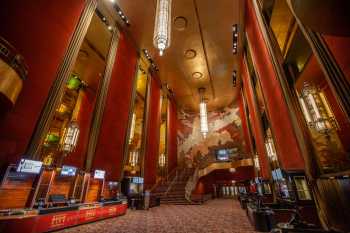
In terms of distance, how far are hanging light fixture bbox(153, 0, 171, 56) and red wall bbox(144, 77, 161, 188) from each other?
7817 millimetres

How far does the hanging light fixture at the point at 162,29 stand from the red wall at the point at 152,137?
7.82 m

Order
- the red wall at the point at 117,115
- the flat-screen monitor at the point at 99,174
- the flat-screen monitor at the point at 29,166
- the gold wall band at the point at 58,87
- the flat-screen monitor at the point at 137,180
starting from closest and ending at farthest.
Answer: the flat-screen monitor at the point at 29,166
the gold wall band at the point at 58,87
the flat-screen monitor at the point at 99,174
the red wall at the point at 117,115
the flat-screen monitor at the point at 137,180

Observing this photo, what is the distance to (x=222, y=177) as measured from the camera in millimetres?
16219

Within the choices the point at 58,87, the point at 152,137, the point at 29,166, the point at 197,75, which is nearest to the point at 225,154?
the point at 152,137

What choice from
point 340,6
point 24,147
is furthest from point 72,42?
point 340,6

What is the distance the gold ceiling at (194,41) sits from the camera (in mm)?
8789

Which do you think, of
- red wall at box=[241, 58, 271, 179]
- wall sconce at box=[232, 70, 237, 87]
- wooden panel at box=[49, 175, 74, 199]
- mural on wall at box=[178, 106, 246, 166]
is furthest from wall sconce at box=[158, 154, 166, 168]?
wall sconce at box=[232, 70, 237, 87]

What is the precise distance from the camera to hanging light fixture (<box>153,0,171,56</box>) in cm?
457

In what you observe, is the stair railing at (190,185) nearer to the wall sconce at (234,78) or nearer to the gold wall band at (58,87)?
the wall sconce at (234,78)

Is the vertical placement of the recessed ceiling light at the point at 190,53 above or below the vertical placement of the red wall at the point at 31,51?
above

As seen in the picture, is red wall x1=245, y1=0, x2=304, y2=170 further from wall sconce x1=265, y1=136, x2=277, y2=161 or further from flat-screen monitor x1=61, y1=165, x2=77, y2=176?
flat-screen monitor x1=61, y1=165, x2=77, y2=176

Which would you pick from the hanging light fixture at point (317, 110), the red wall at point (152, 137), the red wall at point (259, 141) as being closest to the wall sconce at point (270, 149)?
the red wall at point (259, 141)

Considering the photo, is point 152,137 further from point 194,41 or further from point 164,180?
Result: point 194,41

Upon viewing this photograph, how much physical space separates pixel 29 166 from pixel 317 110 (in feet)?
24.1
